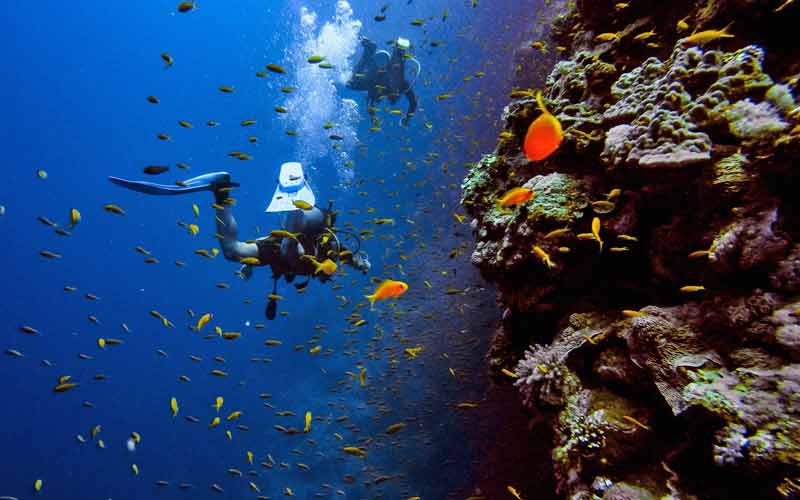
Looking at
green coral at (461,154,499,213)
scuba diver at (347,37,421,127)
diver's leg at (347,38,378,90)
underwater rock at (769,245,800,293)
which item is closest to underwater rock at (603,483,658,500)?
underwater rock at (769,245,800,293)

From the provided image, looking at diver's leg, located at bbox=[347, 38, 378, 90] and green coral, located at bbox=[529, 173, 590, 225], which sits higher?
diver's leg, located at bbox=[347, 38, 378, 90]

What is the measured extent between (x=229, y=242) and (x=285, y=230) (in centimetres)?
169

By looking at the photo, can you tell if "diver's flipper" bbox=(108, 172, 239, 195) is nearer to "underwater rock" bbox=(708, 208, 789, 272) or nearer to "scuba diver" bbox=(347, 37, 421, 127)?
"scuba diver" bbox=(347, 37, 421, 127)

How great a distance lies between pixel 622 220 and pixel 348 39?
29539 mm

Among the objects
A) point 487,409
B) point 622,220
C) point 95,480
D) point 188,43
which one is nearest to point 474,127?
point 487,409

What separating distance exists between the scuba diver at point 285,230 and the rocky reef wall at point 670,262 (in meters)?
4.05

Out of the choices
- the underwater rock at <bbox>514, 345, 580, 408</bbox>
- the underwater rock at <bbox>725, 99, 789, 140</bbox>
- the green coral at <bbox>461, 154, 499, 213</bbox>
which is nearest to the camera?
the underwater rock at <bbox>725, 99, 789, 140</bbox>

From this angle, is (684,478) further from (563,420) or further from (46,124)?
(46,124)

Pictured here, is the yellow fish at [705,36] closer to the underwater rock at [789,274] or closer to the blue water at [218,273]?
the underwater rock at [789,274]

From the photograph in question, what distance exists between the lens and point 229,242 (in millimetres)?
8141

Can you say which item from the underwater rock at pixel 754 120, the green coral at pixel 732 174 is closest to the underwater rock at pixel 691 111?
the underwater rock at pixel 754 120

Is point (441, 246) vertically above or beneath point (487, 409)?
above

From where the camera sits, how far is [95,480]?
2938 cm

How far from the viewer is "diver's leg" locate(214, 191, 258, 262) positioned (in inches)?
316
